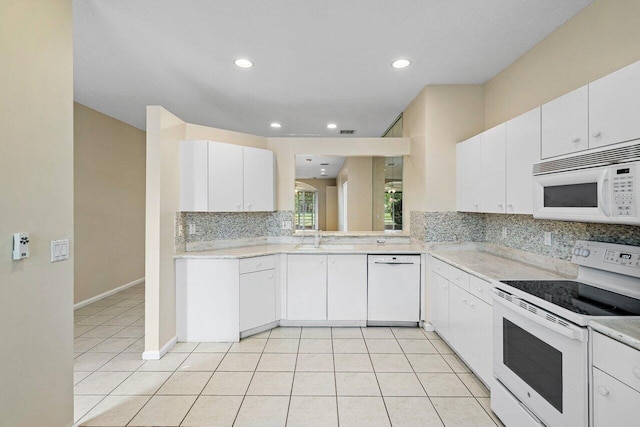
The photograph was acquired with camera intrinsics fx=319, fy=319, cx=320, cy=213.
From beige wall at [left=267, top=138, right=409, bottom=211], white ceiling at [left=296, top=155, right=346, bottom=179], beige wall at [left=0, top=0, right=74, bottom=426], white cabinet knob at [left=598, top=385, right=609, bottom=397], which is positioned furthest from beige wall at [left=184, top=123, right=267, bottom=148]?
white cabinet knob at [left=598, top=385, right=609, bottom=397]

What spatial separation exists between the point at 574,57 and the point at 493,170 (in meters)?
0.95

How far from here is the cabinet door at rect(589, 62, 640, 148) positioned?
60.1 inches

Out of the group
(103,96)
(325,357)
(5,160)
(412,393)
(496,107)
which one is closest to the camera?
(5,160)

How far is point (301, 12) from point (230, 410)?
9.22 ft

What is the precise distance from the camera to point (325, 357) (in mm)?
2938

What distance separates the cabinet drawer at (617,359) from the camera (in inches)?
46.7

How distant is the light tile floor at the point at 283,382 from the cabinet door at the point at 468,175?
1.45 metres

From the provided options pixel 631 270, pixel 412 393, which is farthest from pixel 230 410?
pixel 631 270

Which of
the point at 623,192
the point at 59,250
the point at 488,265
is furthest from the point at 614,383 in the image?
the point at 59,250

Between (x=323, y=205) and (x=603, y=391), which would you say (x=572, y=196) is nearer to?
(x=603, y=391)

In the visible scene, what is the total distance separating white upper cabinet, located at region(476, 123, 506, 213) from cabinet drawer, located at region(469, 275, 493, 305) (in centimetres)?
66

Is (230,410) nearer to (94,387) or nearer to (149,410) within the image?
(149,410)

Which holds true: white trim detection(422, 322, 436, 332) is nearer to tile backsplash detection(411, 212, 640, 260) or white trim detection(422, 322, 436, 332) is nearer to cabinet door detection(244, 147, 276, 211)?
tile backsplash detection(411, 212, 640, 260)

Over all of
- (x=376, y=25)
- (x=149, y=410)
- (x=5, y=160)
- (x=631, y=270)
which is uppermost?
(x=376, y=25)
